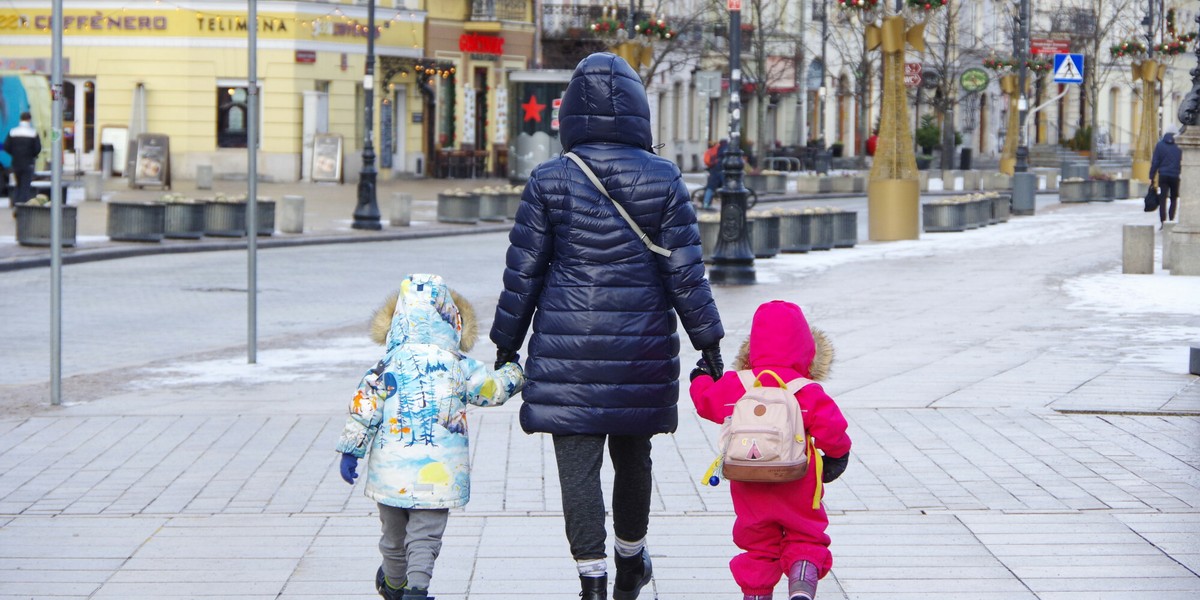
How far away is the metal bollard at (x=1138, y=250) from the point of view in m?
19.8

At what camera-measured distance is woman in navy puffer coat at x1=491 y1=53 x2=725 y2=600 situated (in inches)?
224

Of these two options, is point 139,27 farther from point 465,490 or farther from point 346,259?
point 465,490

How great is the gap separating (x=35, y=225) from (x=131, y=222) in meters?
1.49

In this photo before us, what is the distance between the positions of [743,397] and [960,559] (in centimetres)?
173

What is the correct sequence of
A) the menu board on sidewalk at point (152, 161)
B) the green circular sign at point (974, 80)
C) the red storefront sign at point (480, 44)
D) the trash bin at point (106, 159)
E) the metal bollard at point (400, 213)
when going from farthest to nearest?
the green circular sign at point (974, 80) → the red storefront sign at point (480, 44) → the trash bin at point (106, 159) → the menu board on sidewalk at point (152, 161) → the metal bollard at point (400, 213)

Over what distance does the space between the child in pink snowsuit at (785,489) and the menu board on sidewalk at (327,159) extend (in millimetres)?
40039

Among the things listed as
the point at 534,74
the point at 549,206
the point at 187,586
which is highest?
the point at 534,74

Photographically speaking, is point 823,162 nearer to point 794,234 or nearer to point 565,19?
point 565,19

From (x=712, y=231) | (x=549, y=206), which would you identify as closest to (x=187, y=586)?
(x=549, y=206)

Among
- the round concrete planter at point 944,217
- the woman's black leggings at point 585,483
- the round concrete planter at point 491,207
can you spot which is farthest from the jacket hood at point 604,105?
the round concrete planter at point 491,207

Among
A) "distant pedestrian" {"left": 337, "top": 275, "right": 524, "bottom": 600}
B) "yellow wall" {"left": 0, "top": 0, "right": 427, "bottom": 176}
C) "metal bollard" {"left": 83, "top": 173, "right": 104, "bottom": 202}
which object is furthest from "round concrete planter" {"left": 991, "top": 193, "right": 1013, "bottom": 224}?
"distant pedestrian" {"left": 337, "top": 275, "right": 524, "bottom": 600}

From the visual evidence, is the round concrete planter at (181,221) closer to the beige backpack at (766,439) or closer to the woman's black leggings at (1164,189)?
the woman's black leggings at (1164,189)

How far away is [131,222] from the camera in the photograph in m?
24.7

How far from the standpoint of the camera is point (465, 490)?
Result: 221 inches
